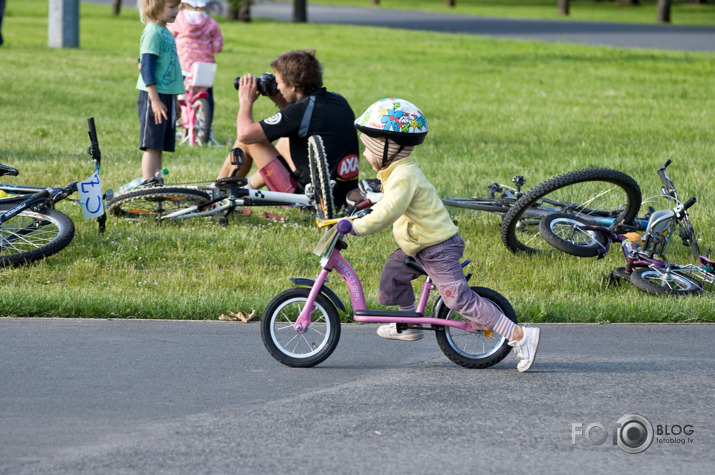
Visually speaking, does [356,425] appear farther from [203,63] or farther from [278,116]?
[203,63]

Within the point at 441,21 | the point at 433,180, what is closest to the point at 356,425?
the point at 433,180

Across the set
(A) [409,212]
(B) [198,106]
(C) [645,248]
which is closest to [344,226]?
(A) [409,212]

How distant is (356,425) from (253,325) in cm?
177

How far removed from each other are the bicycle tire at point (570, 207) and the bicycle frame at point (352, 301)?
2.38 m

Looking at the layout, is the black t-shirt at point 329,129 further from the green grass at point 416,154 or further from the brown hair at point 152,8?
the brown hair at point 152,8

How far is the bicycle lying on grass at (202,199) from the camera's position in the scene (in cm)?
831

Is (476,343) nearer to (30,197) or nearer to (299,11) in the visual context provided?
(30,197)

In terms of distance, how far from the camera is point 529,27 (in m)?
36.8

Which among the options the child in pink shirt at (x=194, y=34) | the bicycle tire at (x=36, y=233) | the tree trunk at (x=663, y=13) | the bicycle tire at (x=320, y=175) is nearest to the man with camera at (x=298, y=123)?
the bicycle tire at (x=320, y=175)

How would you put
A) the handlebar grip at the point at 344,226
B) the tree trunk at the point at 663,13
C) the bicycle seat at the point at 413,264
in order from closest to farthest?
1. the handlebar grip at the point at 344,226
2. the bicycle seat at the point at 413,264
3. the tree trunk at the point at 663,13

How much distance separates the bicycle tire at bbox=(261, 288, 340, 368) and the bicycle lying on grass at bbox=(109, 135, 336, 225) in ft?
9.26

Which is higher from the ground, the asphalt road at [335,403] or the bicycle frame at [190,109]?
the bicycle frame at [190,109]

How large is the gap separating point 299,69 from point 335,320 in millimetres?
3232

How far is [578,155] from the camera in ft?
40.7
